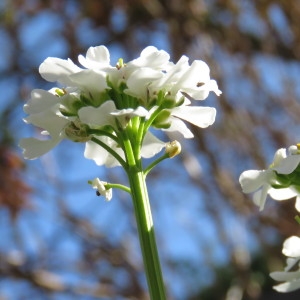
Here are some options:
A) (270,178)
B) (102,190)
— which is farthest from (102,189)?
(270,178)

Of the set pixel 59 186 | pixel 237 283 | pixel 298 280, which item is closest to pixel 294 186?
pixel 298 280

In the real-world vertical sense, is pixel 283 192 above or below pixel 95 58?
below

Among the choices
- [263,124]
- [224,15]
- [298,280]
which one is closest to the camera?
[298,280]

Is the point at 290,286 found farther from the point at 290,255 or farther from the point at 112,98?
the point at 112,98

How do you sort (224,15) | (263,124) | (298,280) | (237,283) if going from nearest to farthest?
(298,280)
(237,283)
(263,124)
(224,15)

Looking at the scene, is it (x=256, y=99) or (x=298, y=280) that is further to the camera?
(x=256, y=99)

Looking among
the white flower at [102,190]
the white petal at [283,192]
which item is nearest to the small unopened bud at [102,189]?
the white flower at [102,190]

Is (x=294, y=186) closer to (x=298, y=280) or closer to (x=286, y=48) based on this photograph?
(x=298, y=280)
